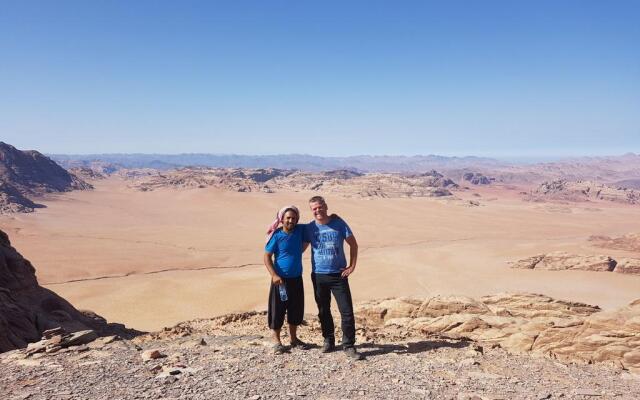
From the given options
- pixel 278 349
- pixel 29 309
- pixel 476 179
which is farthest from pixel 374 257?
pixel 476 179

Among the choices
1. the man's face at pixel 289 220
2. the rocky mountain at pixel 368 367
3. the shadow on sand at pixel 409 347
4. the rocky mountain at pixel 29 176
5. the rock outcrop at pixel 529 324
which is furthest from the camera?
the rocky mountain at pixel 29 176

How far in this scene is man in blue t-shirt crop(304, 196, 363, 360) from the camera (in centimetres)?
540

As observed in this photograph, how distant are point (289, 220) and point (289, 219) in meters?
0.01

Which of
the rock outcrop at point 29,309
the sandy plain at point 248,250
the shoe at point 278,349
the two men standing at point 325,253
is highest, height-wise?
the two men standing at point 325,253

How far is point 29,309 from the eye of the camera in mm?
9953

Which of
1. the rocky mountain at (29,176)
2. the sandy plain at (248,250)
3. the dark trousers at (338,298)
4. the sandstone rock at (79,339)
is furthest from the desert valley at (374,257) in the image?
the sandstone rock at (79,339)

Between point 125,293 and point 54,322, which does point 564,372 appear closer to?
point 54,322

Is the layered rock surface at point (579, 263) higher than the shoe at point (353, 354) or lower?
lower

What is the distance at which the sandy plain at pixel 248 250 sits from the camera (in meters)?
20.5

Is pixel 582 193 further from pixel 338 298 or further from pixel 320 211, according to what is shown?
pixel 320 211

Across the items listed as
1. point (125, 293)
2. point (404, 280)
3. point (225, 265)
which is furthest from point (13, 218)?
point (404, 280)

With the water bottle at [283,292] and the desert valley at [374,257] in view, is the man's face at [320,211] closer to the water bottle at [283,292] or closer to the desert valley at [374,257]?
the water bottle at [283,292]

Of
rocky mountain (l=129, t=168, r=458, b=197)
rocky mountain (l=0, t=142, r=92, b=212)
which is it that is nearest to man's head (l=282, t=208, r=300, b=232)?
rocky mountain (l=0, t=142, r=92, b=212)

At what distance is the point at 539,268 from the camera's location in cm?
2672
